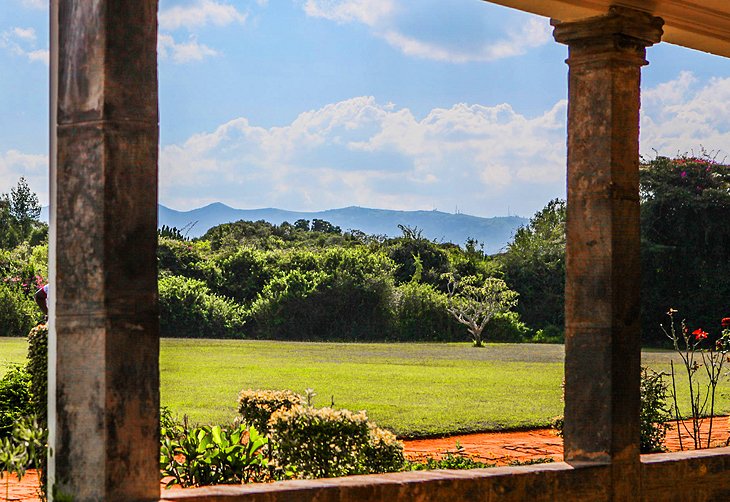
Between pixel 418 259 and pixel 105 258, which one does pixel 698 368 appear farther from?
pixel 418 259

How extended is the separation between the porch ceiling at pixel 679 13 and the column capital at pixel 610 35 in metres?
0.04

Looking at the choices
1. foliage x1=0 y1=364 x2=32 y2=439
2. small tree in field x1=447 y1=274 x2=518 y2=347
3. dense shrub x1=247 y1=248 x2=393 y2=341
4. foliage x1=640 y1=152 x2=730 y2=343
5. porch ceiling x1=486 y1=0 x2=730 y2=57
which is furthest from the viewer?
foliage x1=640 y1=152 x2=730 y2=343

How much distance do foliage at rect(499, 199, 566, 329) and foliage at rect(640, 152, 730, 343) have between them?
6.46 feet

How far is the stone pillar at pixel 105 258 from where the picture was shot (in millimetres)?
3234

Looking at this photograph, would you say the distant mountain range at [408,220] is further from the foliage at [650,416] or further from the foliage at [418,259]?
the foliage at [650,416]

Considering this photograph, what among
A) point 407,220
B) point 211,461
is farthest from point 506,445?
point 407,220

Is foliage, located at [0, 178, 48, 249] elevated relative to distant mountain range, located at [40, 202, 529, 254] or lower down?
lower down

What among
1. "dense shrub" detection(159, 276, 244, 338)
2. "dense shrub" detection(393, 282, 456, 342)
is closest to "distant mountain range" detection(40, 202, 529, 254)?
"dense shrub" detection(159, 276, 244, 338)

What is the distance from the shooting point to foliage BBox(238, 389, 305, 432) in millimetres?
6555

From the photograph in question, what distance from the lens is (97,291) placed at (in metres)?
3.25

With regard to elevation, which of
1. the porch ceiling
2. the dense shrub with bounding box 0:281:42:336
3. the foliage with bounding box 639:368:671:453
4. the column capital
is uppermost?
the porch ceiling

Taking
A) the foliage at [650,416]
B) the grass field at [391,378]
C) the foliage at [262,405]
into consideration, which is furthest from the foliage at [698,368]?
the foliage at [262,405]

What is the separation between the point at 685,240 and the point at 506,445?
1724cm

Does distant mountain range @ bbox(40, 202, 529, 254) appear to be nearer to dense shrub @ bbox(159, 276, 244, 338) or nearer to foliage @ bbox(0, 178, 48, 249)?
foliage @ bbox(0, 178, 48, 249)
